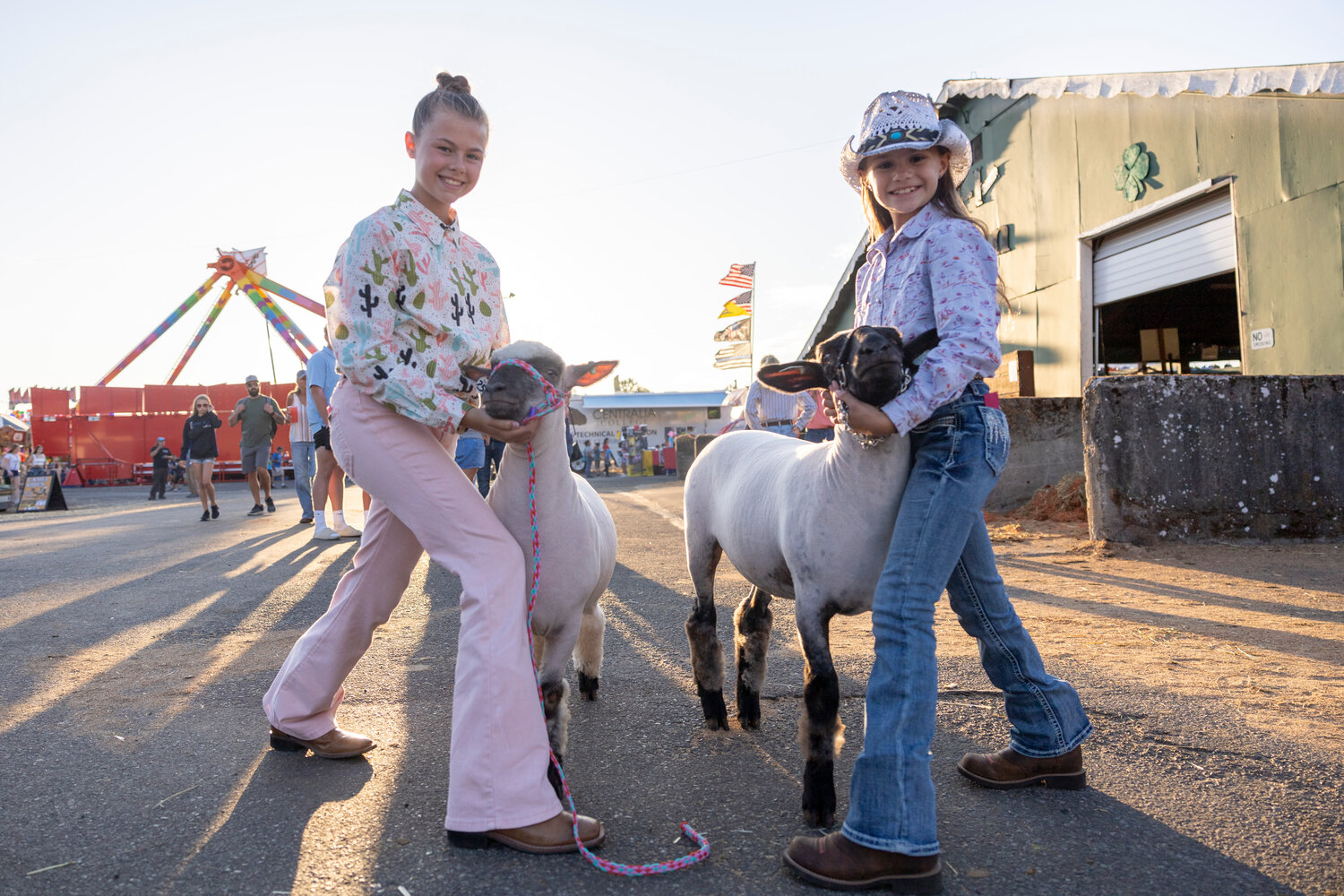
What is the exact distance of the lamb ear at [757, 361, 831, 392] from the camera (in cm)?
263

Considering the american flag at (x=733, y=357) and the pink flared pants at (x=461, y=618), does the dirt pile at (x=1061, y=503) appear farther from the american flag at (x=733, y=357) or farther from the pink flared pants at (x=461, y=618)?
the american flag at (x=733, y=357)

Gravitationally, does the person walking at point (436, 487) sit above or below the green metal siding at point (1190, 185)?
below

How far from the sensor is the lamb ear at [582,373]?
9.29 ft

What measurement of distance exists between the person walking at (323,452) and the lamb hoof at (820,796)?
683 cm

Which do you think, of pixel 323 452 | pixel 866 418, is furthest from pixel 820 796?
pixel 323 452

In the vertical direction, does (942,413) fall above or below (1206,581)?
above

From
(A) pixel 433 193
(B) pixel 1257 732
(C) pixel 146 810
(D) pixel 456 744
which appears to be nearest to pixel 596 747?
(D) pixel 456 744

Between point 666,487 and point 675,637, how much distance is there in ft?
53.6

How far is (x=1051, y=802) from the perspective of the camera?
2562mm

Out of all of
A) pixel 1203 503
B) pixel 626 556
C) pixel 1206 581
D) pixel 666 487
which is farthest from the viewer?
pixel 666 487

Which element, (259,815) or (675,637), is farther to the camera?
(675,637)

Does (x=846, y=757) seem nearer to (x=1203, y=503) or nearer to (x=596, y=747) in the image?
(x=596, y=747)

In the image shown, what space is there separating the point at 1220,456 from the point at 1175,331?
15.0 meters

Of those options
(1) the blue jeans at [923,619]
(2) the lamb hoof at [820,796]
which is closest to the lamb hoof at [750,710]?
(2) the lamb hoof at [820,796]
